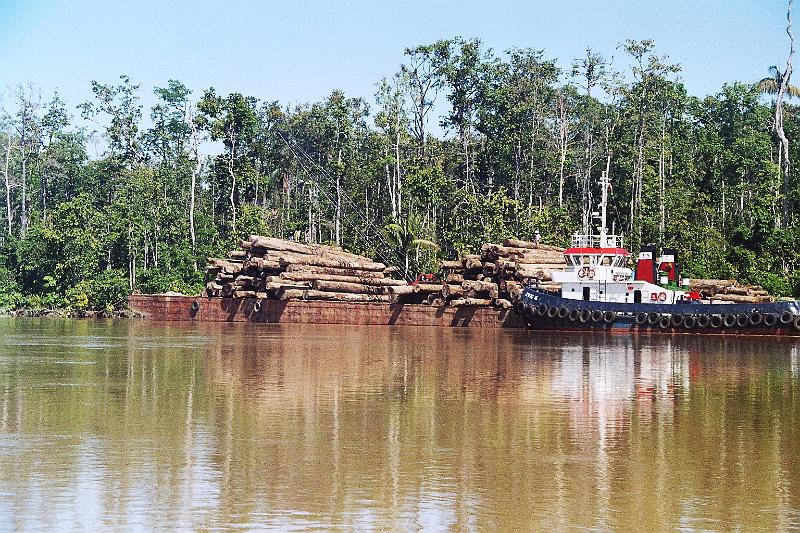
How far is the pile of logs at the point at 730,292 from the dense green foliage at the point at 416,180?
7.07 metres

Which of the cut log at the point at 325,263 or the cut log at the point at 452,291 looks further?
the cut log at the point at 325,263

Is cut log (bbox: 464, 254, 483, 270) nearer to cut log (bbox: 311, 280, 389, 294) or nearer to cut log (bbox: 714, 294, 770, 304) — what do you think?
cut log (bbox: 311, 280, 389, 294)

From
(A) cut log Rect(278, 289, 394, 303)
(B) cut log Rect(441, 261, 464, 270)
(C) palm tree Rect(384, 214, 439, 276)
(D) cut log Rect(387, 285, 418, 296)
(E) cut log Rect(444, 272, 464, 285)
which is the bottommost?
(A) cut log Rect(278, 289, 394, 303)

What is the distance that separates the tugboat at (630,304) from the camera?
40.7m

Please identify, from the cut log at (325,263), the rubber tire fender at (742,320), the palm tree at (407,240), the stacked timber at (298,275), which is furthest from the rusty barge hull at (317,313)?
the rubber tire fender at (742,320)

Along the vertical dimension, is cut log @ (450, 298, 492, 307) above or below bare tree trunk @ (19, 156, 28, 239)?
below

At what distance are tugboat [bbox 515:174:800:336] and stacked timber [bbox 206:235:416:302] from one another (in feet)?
27.1

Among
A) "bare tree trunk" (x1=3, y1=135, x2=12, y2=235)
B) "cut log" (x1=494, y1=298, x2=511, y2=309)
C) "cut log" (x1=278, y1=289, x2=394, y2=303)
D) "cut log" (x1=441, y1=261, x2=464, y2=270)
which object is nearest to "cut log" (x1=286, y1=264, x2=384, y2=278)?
"cut log" (x1=278, y1=289, x2=394, y2=303)

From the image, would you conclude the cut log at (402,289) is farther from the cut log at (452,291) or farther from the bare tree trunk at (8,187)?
the bare tree trunk at (8,187)

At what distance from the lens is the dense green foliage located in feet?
211

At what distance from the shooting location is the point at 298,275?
2068 inches

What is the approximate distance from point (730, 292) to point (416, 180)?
23.3m

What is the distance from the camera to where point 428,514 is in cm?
953

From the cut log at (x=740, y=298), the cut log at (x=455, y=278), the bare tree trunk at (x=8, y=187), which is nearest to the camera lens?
the cut log at (x=740, y=298)
